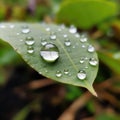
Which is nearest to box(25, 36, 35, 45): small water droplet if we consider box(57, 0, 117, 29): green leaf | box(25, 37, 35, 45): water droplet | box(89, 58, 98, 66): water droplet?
box(25, 37, 35, 45): water droplet

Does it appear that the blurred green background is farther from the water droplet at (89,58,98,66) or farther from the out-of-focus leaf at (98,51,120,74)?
the water droplet at (89,58,98,66)

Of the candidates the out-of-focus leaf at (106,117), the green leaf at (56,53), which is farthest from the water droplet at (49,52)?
the out-of-focus leaf at (106,117)

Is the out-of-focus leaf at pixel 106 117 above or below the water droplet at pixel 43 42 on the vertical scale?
below

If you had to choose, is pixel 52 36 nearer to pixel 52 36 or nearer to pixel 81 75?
pixel 52 36

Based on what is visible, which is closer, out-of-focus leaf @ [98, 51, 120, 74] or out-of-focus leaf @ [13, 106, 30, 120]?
out-of-focus leaf @ [98, 51, 120, 74]

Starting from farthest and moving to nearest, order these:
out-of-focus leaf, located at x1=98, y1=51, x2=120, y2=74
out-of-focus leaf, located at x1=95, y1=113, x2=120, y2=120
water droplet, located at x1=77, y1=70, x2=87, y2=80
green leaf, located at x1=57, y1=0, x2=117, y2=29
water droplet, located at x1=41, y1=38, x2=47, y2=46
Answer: green leaf, located at x1=57, y1=0, x2=117, y2=29
out-of-focus leaf, located at x1=95, y1=113, x2=120, y2=120
out-of-focus leaf, located at x1=98, y1=51, x2=120, y2=74
water droplet, located at x1=41, y1=38, x2=47, y2=46
water droplet, located at x1=77, y1=70, x2=87, y2=80

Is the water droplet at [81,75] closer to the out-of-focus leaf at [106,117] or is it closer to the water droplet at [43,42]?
the water droplet at [43,42]

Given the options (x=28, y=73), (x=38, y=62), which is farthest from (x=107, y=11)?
(x=38, y=62)

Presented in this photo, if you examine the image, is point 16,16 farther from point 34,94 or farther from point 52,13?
point 34,94
